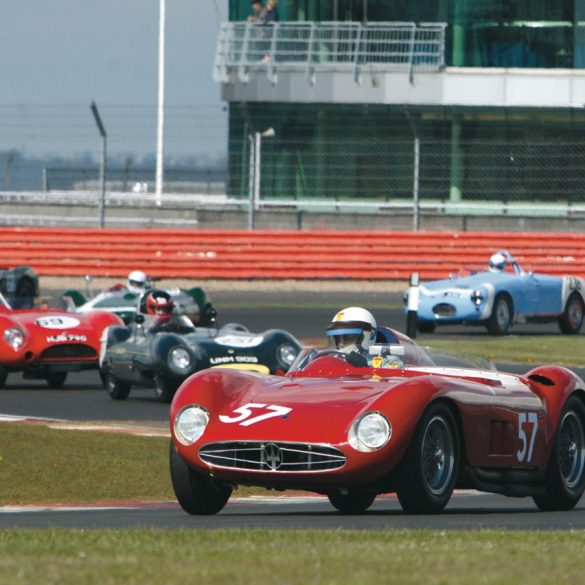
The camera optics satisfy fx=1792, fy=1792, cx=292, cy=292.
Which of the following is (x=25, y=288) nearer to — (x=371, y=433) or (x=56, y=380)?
(x=56, y=380)

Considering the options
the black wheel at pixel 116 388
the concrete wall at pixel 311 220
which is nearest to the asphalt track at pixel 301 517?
the black wheel at pixel 116 388

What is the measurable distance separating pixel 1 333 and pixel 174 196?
91.4 ft

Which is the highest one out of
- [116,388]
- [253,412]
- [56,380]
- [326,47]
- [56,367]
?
[326,47]

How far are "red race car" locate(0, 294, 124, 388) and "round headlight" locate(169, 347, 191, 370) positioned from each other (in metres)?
1.92

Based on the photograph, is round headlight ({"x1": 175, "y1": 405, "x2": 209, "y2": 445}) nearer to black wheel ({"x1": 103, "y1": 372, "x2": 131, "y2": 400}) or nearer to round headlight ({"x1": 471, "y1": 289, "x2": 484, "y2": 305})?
black wheel ({"x1": 103, "y1": 372, "x2": 131, "y2": 400})

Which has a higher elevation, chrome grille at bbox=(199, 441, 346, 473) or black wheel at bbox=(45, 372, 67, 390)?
chrome grille at bbox=(199, 441, 346, 473)

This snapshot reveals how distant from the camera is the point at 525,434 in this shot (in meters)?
9.92

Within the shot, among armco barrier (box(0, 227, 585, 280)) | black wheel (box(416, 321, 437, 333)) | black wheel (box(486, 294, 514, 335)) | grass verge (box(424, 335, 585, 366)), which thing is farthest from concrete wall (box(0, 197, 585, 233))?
black wheel (box(486, 294, 514, 335))

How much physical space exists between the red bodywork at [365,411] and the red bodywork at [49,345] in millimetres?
9113

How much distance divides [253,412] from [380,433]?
691mm

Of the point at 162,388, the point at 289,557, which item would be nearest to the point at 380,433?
the point at 289,557

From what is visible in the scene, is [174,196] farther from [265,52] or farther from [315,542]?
[315,542]

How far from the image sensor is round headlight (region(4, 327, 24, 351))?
62.1ft

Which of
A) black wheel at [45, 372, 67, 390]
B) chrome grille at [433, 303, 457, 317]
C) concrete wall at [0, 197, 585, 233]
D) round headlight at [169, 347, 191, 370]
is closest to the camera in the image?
round headlight at [169, 347, 191, 370]
